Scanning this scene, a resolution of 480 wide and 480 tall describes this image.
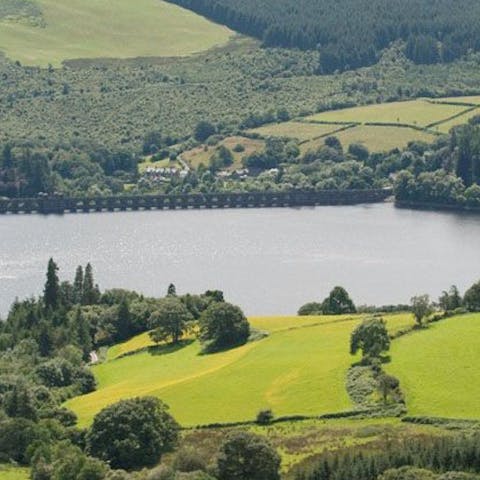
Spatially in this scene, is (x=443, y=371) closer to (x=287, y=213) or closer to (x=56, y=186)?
(x=287, y=213)

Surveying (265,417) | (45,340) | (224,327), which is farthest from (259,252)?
(265,417)

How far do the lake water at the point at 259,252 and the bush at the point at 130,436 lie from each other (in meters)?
40.8

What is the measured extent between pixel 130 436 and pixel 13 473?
526 centimetres

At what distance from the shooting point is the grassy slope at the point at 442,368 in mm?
87125

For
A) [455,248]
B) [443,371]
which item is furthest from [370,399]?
A: [455,248]

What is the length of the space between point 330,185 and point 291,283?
60997 millimetres

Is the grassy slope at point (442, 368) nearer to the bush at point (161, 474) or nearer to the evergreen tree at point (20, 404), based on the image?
the bush at point (161, 474)

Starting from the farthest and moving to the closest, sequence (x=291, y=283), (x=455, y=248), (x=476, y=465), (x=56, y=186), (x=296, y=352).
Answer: (x=56, y=186)
(x=455, y=248)
(x=291, y=283)
(x=296, y=352)
(x=476, y=465)

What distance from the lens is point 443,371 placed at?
302ft

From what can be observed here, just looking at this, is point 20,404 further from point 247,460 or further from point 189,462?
point 247,460

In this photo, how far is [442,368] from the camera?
92.8 meters

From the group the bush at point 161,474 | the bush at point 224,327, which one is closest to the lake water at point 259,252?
the bush at point 224,327

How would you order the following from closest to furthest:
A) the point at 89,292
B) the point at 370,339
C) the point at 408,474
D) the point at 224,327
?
1. the point at 408,474
2. the point at 370,339
3. the point at 224,327
4. the point at 89,292

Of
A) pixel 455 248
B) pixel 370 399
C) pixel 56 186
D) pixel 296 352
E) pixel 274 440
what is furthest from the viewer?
pixel 56 186
